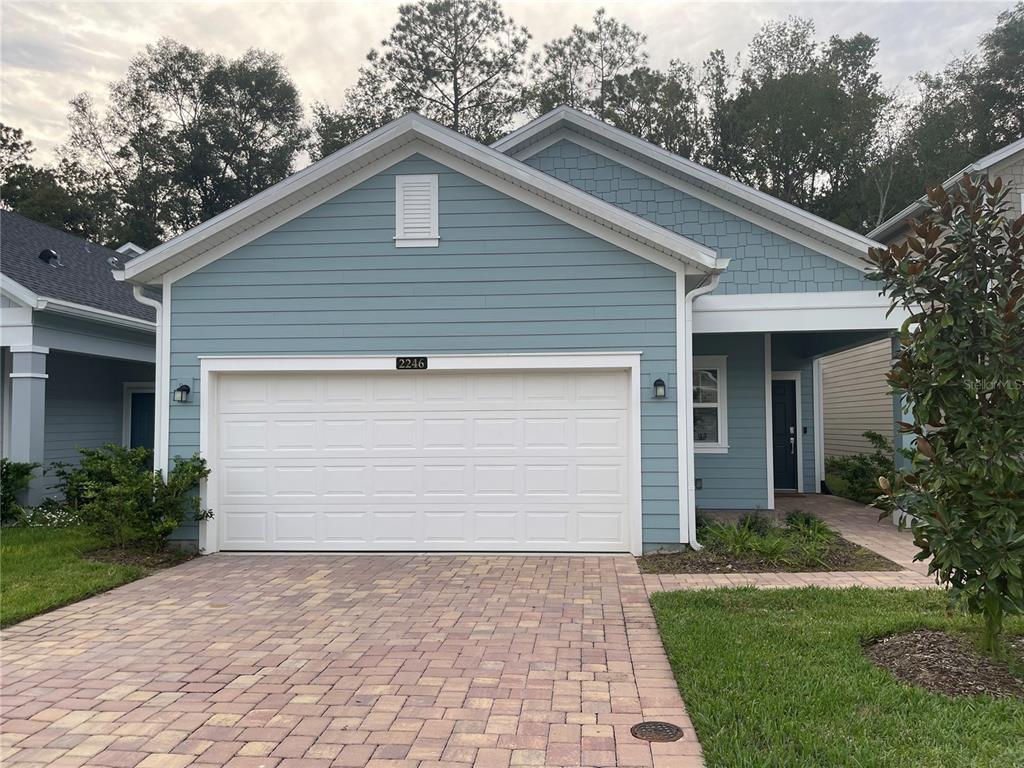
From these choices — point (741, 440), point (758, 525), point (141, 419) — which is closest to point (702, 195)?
point (741, 440)

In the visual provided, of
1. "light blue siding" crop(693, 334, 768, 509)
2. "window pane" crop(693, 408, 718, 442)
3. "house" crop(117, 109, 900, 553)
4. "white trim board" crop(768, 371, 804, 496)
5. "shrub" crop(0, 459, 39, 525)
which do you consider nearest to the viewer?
"house" crop(117, 109, 900, 553)

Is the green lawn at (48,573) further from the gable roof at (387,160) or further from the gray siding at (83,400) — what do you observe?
the gray siding at (83,400)

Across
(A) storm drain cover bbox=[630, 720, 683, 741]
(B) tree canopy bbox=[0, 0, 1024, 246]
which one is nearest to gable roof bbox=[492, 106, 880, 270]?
(A) storm drain cover bbox=[630, 720, 683, 741]

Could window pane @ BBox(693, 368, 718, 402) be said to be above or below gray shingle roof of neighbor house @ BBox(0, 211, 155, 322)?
below

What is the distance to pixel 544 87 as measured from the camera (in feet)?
87.5

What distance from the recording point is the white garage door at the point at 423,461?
26.9 ft

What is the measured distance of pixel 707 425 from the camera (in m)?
11.0

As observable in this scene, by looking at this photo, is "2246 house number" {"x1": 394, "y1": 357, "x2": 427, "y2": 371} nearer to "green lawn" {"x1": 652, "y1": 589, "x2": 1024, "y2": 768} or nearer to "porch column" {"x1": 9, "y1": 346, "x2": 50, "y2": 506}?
"green lawn" {"x1": 652, "y1": 589, "x2": 1024, "y2": 768}

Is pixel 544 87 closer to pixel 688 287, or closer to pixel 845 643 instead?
pixel 688 287

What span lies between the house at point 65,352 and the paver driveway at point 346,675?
543 centimetres

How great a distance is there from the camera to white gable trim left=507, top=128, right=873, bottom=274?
966cm

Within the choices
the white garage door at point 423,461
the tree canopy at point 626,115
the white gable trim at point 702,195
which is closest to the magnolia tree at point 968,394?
the white garage door at point 423,461

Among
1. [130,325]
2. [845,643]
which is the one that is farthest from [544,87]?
[845,643]

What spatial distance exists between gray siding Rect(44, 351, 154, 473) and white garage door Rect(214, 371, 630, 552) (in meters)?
5.63
